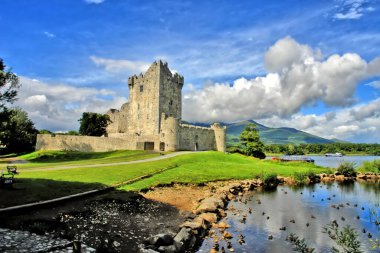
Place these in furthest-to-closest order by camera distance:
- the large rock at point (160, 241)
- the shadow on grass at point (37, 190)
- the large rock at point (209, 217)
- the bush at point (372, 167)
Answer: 1. the bush at point (372, 167)
2. the large rock at point (209, 217)
3. the shadow on grass at point (37, 190)
4. the large rock at point (160, 241)

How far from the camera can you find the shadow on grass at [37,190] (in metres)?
19.3

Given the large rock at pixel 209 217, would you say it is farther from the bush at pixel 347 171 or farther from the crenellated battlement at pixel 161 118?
the crenellated battlement at pixel 161 118

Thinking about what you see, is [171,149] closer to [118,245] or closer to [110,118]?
[110,118]

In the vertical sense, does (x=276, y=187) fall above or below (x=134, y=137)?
below

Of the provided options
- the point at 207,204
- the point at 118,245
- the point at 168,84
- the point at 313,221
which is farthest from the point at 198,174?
the point at 168,84

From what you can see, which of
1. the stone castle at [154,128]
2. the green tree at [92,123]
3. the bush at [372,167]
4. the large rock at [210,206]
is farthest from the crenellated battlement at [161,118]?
the large rock at [210,206]

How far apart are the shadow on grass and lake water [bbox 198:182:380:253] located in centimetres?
1140

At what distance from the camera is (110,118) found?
94.6 meters

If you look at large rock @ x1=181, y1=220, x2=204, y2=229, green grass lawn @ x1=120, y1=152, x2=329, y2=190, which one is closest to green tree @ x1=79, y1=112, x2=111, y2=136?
green grass lawn @ x1=120, y1=152, x2=329, y2=190

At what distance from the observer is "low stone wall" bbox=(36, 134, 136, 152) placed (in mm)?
71394

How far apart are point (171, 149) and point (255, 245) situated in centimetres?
5295

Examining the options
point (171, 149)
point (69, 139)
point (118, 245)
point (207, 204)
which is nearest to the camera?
point (118, 245)

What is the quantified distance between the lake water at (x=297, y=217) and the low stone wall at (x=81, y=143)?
4465cm

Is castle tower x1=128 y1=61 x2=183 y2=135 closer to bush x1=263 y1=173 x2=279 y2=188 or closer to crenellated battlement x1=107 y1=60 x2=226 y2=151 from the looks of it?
crenellated battlement x1=107 y1=60 x2=226 y2=151
